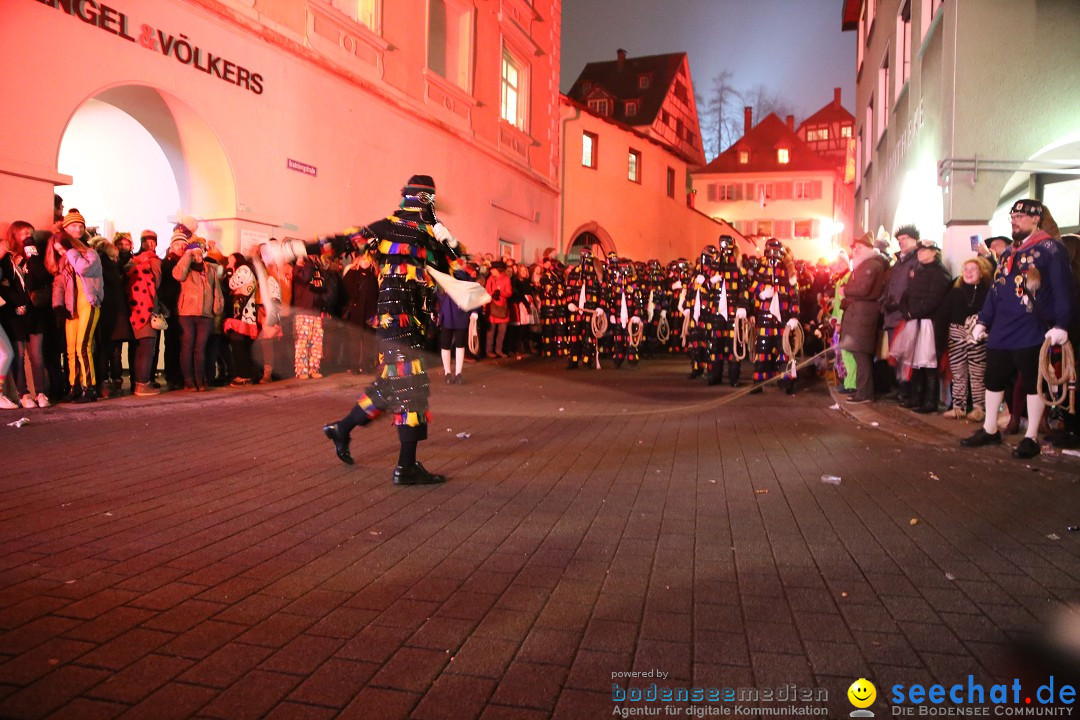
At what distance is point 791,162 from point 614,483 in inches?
2388

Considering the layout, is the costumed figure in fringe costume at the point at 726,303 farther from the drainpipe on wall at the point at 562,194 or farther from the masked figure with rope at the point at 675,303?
the drainpipe on wall at the point at 562,194

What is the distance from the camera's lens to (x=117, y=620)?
3.28 m

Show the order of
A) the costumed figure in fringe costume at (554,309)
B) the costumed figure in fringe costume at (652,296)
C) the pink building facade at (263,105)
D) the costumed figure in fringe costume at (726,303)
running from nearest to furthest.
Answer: the pink building facade at (263,105), the costumed figure in fringe costume at (726,303), the costumed figure in fringe costume at (554,309), the costumed figure in fringe costume at (652,296)

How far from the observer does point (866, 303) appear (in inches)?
456

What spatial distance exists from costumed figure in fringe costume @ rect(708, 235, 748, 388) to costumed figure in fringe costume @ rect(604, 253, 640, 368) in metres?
4.54

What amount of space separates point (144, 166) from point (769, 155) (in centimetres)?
5565

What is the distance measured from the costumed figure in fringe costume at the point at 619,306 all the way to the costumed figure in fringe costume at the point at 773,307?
5321mm

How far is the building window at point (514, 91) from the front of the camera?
25.5 metres

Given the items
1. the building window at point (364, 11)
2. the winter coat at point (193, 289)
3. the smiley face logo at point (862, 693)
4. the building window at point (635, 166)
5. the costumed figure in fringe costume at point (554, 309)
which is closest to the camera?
the smiley face logo at point (862, 693)

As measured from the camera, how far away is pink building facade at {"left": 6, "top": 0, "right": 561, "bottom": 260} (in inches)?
409

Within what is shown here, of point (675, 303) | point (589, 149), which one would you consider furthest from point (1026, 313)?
point (589, 149)

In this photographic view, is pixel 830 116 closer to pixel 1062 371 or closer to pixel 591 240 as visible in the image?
pixel 591 240

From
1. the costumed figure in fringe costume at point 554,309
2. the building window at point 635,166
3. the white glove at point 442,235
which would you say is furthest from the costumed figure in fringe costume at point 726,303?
the building window at point 635,166

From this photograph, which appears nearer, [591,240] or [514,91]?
[514,91]
